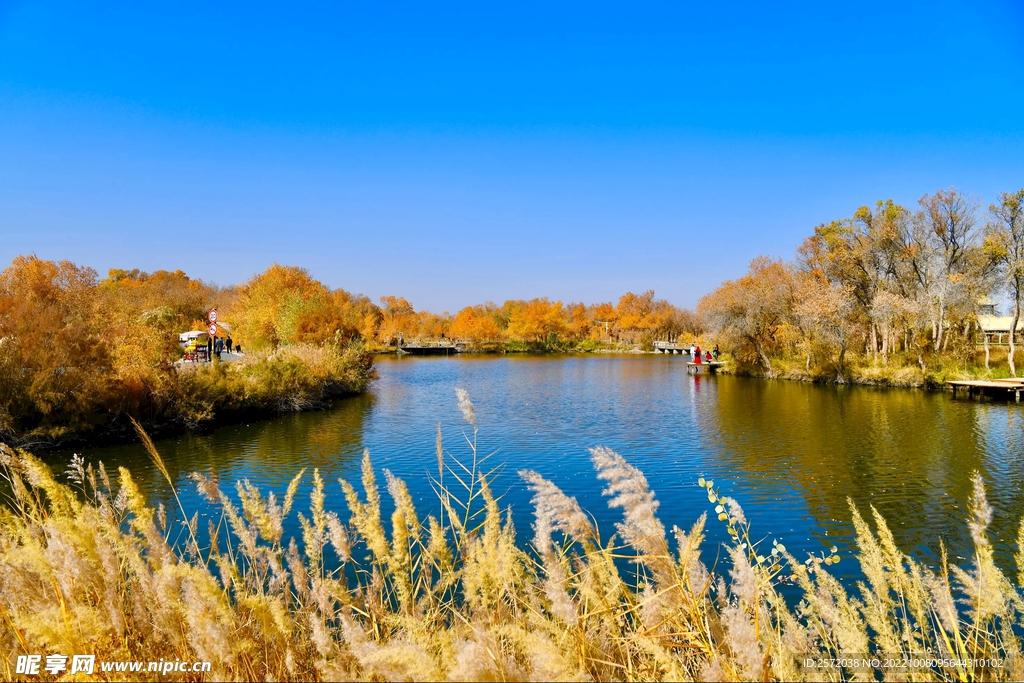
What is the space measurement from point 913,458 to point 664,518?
8603mm

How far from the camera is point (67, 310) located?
16.4 meters

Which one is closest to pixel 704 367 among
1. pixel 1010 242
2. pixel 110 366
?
pixel 1010 242

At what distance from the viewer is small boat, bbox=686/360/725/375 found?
4290 centimetres

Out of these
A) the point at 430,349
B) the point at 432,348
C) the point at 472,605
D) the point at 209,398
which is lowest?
the point at 209,398

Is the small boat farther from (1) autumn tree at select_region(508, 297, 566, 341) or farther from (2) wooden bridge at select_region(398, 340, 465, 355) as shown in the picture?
(1) autumn tree at select_region(508, 297, 566, 341)

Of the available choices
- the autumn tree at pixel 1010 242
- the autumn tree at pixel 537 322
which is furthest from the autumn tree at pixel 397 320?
the autumn tree at pixel 1010 242

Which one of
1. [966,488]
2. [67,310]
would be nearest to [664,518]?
[966,488]

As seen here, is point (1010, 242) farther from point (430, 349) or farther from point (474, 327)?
point (474, 327)

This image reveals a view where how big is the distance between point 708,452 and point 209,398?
15189 mm

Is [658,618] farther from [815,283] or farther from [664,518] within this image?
[815,283]

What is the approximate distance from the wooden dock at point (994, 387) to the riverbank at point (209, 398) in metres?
27.1

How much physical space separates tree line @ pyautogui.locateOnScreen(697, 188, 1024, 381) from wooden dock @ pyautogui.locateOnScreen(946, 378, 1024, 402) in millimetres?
3183

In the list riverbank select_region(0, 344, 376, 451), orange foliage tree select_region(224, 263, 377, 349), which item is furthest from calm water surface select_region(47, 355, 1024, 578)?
orange foliage tree select_region(224, 263, 377, 349)

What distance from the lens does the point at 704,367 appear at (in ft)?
153
